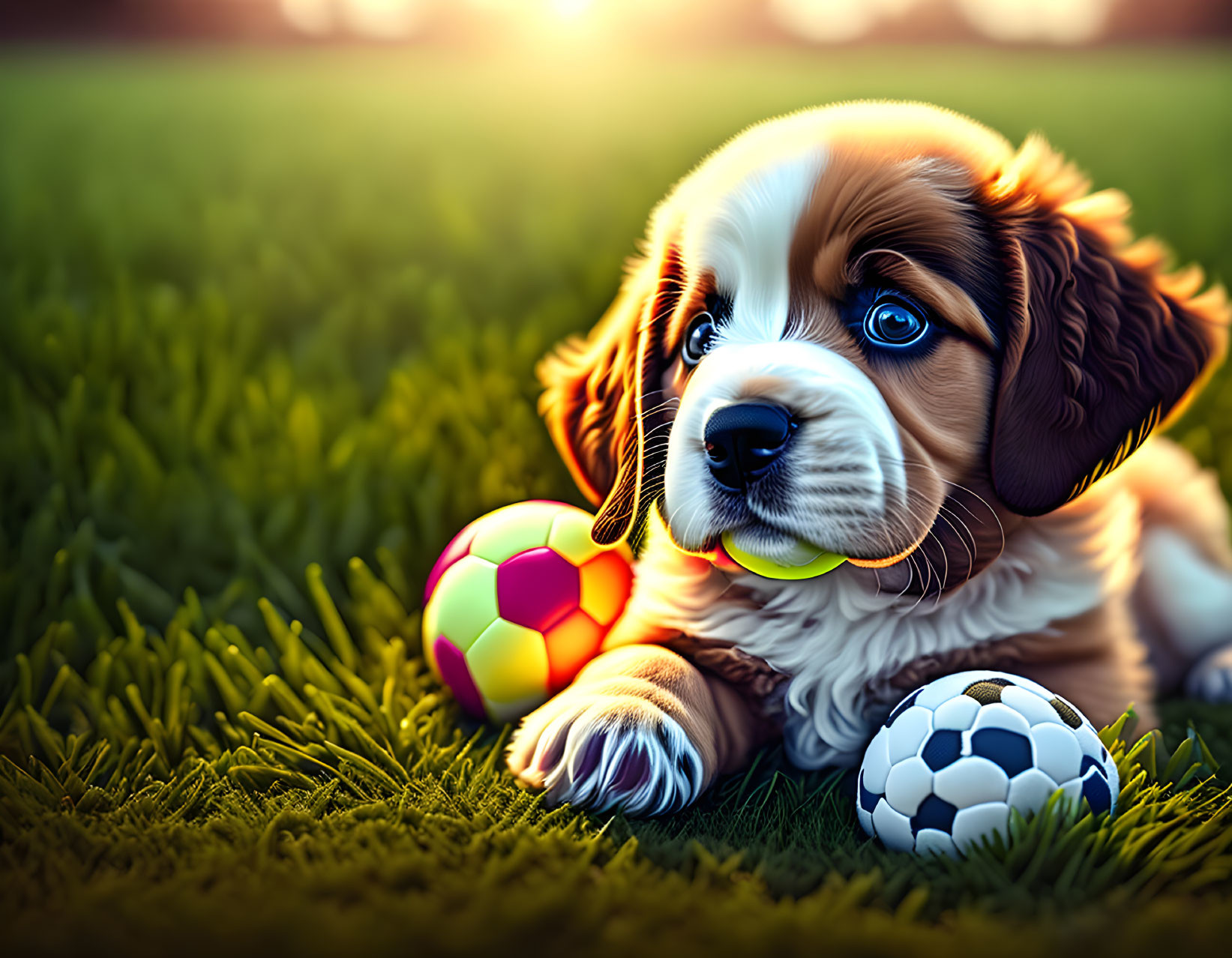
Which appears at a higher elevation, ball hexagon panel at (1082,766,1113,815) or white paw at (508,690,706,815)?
ball hexagon panel at (1082,766,1113,815)

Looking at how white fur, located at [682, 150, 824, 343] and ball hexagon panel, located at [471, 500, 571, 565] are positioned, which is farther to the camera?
ball hexagon panel, located at [471, 500, 571, 565]

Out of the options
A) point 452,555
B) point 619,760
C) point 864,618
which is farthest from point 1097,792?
point 452,555

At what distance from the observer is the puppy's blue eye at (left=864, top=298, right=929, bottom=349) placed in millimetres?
2111

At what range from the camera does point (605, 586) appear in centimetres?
273

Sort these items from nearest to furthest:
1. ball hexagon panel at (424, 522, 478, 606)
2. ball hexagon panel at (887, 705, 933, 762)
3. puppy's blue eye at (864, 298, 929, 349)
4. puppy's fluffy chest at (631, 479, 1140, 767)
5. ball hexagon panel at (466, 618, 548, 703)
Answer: ball hexagon panel at (887, 705, 933, 762)
puppy's blue eye at (864, 298, 929, 349)
puppy's fluffy chest at (631, 479, 1140, 767)
ball hexagon panel at (466, 618, 548, 703)
ball hexagon panel at (424, 522, 478, 606)

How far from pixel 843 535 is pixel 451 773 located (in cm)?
105

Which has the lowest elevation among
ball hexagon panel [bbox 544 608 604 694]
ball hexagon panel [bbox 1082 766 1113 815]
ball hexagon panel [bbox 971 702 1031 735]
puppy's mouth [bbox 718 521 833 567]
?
ball hexagon panel [bbox 544 608 604 694]

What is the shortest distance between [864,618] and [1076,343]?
0.76 meters

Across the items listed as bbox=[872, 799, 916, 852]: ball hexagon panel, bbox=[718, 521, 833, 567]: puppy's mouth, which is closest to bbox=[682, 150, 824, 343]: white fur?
bbox=[718, 521, 833, 567]: puppy's mouth

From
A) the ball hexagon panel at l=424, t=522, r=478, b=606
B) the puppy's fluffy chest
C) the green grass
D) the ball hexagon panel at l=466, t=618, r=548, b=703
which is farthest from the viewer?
the ball hexagon panel at l=424, t=522, r=478, b=606

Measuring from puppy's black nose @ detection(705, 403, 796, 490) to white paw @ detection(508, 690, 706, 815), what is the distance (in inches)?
21.6

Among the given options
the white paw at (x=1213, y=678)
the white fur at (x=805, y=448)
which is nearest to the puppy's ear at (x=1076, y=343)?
the white fur at (x=805, y=448)

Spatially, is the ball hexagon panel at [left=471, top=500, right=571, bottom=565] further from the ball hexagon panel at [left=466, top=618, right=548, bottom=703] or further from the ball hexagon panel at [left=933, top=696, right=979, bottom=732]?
the ball hexagon panel at [left=933, top=696, right=979, bottom=732]

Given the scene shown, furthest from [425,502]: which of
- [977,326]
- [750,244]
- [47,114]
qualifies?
A: [47,114]
